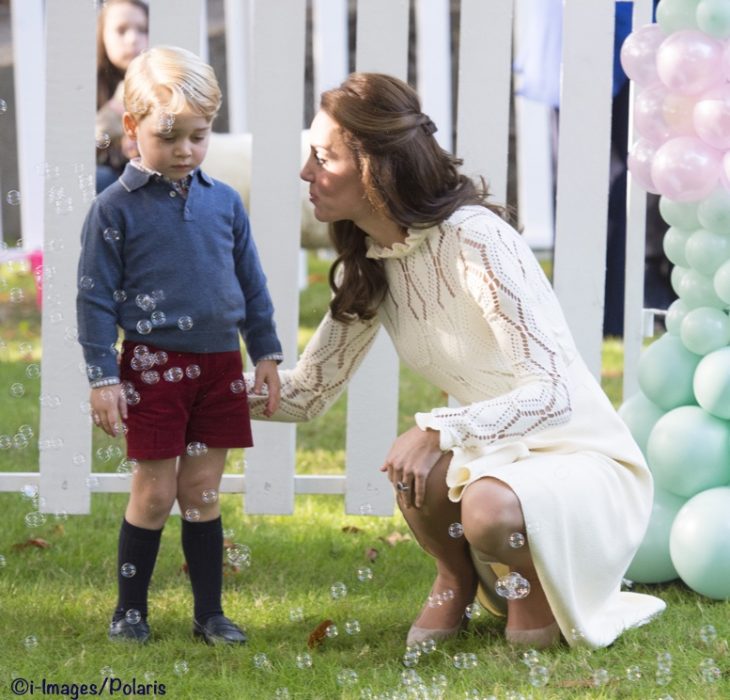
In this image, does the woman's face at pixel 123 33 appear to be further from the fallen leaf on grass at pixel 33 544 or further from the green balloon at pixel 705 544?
the green balloon at pixel 705 544

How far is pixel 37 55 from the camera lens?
18.4 ft

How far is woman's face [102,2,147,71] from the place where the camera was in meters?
4.44

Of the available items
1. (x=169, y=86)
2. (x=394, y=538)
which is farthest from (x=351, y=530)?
(x=169, y=86)

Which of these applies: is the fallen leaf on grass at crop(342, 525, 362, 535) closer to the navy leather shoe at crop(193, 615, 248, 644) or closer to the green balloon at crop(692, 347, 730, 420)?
the navy leather shoe at crop(193, 615, 248, 644)

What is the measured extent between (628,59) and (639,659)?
4.58 feet

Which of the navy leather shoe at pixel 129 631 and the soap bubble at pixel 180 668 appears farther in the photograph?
the navy leather shoe at pixel 129 631

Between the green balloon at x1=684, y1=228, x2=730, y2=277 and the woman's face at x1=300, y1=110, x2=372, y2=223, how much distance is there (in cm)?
83

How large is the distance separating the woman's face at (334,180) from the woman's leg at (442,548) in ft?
1.74

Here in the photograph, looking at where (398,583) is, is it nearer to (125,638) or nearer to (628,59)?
(125,638)

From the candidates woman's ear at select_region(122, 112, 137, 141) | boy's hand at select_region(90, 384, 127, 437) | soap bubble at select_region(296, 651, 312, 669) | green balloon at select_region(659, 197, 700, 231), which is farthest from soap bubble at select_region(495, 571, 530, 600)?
woman's ear at select_region(122, 112, 137, 141)

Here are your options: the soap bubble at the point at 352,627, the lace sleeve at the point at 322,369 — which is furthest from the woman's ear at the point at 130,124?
the soap bubble at the point at 352,627

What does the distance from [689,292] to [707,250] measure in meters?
0.12

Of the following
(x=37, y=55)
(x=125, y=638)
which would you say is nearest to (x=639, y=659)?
(x=125, y=638)

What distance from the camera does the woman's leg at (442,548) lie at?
2604 millimetres
